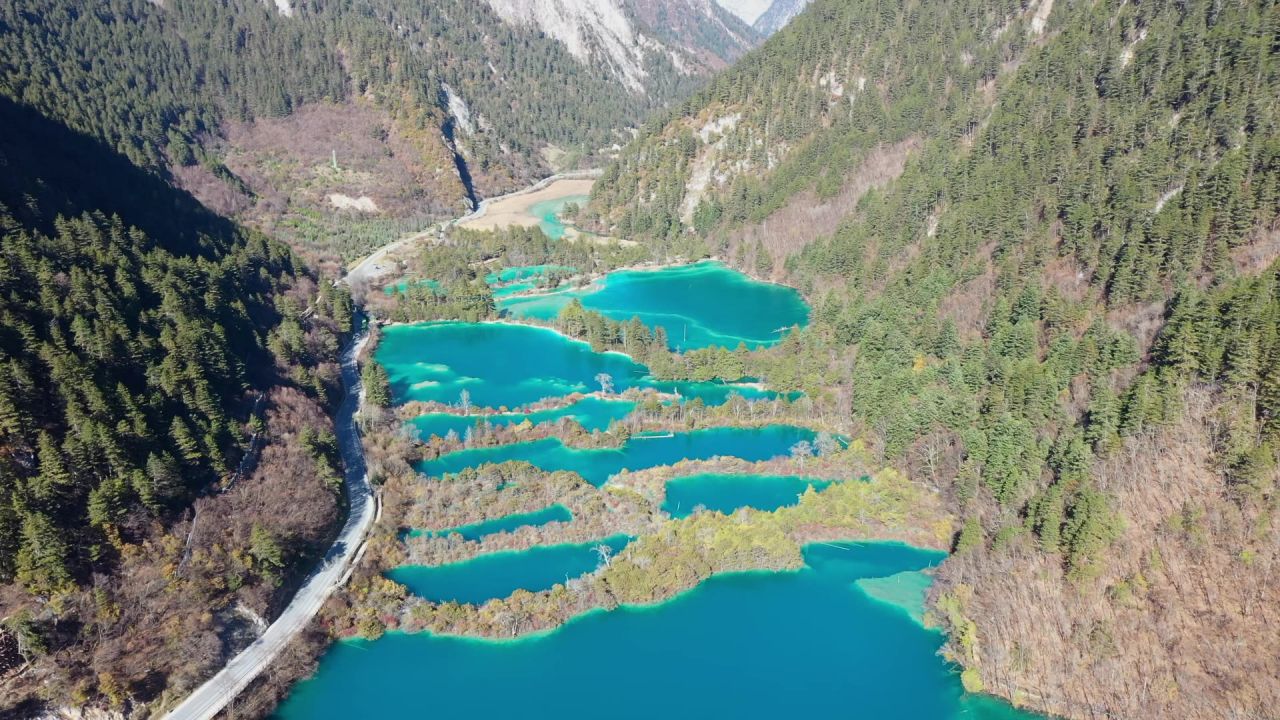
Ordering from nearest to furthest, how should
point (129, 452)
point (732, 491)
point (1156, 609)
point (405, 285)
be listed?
point (1156, 609) < point (129, 452) < point (732, 491) < point (405, 285)

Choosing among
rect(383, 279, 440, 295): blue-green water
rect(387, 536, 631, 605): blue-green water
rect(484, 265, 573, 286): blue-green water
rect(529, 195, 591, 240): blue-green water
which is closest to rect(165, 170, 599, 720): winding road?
rect(387, 536, 631, 605): blue-green water

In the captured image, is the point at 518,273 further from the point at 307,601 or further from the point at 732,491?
the point at 307,601

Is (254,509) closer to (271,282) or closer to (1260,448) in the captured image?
(271,282)

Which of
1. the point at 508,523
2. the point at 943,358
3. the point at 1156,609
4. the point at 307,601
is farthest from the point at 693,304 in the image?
the point at 1156,609

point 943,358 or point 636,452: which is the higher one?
point 943,358

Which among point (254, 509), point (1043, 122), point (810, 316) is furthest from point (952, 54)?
point (254, 509)

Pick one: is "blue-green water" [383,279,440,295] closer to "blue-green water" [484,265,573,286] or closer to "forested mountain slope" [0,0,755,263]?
"blue-green water" [484,265,573,286]

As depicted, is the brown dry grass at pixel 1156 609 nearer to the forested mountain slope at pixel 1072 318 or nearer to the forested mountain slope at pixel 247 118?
the forested mountain slope at pixel 1072 318
